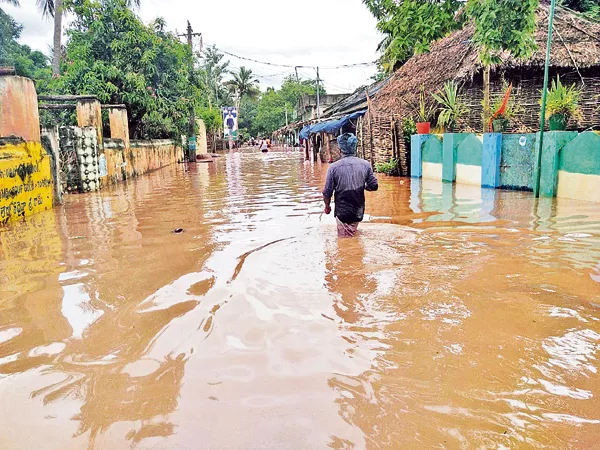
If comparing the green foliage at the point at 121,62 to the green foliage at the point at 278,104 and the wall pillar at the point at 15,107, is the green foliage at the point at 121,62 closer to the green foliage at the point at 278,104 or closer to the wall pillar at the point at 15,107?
the wall pillar at the point at 15,107

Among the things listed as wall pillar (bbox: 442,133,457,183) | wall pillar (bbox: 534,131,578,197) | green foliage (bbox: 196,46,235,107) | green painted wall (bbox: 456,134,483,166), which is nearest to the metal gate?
green painted wall (bbox: 456,134,483,166)

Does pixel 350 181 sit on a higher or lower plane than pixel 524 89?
lower

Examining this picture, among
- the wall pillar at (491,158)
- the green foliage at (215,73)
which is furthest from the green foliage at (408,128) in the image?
the green foliage at (215,73)

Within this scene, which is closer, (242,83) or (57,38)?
(57,38)

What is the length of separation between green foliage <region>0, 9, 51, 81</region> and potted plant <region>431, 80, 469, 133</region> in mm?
24335

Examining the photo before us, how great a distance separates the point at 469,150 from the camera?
1257 cm

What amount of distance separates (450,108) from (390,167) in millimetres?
2855

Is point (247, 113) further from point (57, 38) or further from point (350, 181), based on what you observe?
point (350, 181)

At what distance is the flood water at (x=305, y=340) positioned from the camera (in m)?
2.43

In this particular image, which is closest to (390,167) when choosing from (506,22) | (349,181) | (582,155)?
(582,155)

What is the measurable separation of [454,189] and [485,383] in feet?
32.0

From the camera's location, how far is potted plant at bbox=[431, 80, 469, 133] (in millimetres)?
14292

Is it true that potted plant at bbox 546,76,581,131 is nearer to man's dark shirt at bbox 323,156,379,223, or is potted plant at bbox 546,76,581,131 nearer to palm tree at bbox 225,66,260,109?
man's dark shirt at bbox 323,156,379,223

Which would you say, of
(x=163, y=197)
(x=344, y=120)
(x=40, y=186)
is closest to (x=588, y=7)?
(x=344, y=120)
